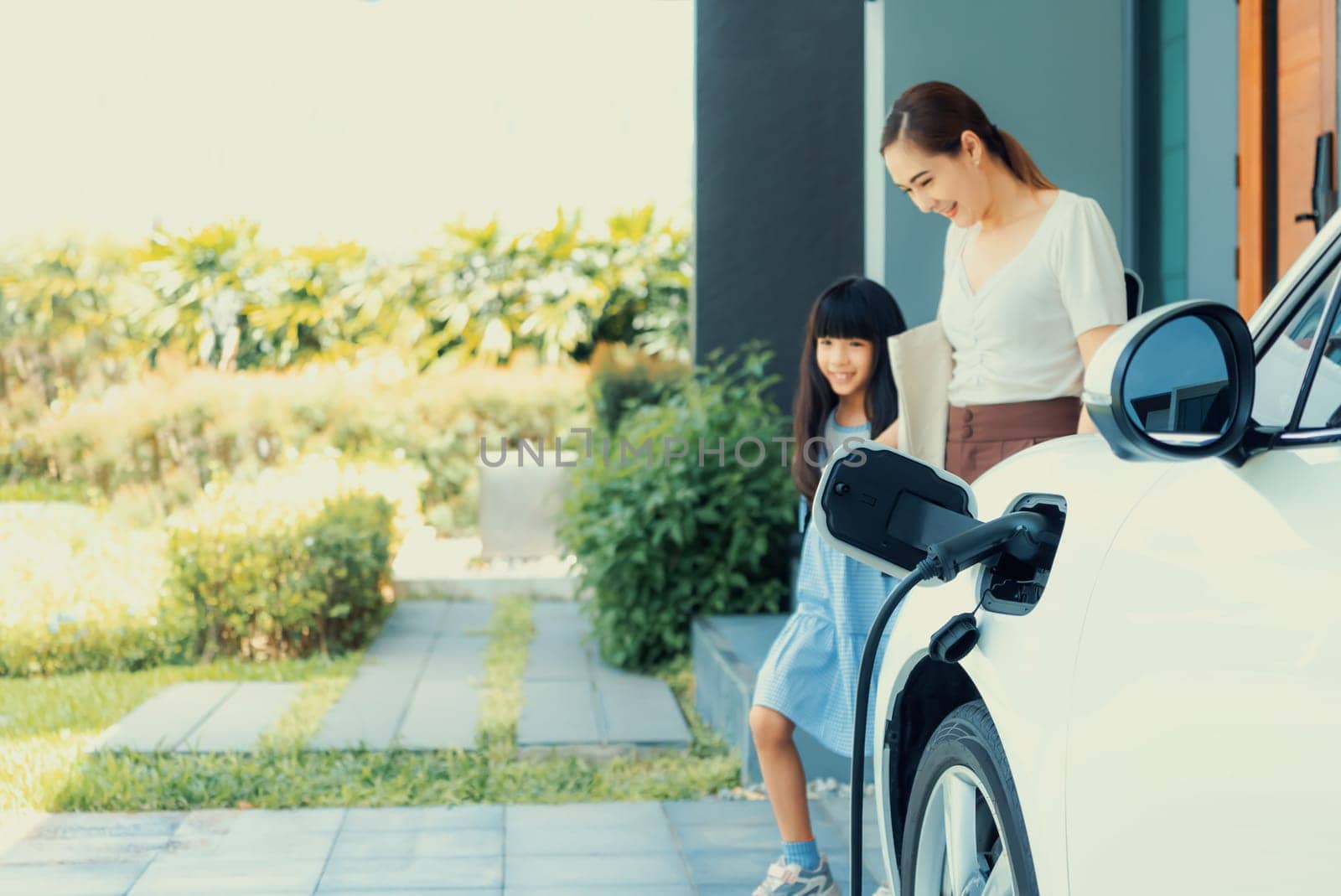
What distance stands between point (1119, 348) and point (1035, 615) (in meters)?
0.40

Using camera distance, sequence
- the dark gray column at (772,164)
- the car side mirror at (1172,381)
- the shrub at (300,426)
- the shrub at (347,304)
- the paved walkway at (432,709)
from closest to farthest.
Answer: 1. the car side mirror at (1172,381)
2. the paved walkway at (432,709)
3. the dark gray column at (772,164)
4. the shrub at (300,426)
5. the shrub at (347,304)

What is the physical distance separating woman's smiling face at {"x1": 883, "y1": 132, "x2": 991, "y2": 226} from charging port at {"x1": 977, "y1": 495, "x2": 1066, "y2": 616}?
3.70 ft

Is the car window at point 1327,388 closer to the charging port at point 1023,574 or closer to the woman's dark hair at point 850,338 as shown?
the charging port at point 1023,574

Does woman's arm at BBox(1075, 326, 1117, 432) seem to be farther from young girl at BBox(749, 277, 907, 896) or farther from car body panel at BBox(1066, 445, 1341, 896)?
car body panel at BBox(1066, 445, 1341, 896)

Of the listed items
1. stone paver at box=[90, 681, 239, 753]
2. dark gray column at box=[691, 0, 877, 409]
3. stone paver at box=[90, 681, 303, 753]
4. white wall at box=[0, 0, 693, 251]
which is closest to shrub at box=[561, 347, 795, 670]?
dark gray column at box=[691, 0, 877, 409]

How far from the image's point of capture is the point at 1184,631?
1.26 m

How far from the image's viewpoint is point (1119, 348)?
1.29m

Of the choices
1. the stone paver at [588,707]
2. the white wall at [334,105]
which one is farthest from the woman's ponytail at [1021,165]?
the white wall at [334,105]

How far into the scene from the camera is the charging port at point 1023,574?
1.63 m

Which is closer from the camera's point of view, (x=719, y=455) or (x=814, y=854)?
(x=814, y=854)

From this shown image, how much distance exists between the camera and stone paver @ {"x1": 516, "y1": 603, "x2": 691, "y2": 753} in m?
4.80

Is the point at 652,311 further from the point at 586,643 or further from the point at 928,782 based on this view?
the point at 928,782

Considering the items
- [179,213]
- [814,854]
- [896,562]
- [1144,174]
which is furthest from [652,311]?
[896,562]

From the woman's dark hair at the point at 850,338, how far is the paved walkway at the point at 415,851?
106 cm
